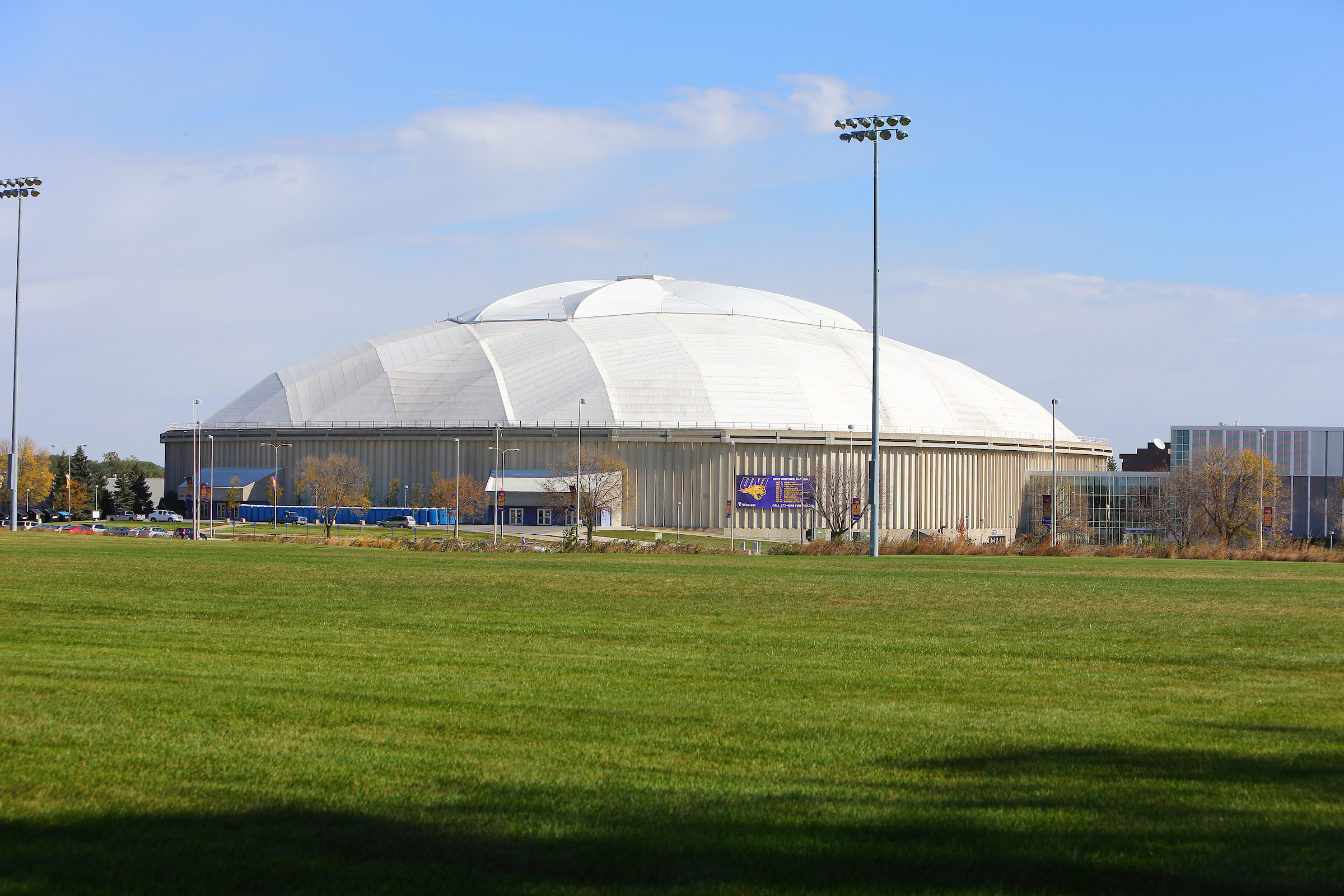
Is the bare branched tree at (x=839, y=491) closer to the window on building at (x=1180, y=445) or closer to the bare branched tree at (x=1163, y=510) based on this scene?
the bare branched tree at (x=1163, y=510)

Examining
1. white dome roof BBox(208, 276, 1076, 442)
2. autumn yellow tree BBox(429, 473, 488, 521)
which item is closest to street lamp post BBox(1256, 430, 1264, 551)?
white dome roof BBox(208, 276, 1076, 442)

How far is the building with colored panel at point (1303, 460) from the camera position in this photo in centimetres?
8438

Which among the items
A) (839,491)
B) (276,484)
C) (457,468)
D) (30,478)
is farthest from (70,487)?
(839,491)

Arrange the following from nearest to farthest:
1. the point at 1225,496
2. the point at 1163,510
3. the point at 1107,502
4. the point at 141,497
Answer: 1. the point at 1225,496
2. the point at 1163,510
3. the point at 1107,502
4. the point at 141,497

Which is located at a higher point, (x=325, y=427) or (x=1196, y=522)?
(x=325, y=427)

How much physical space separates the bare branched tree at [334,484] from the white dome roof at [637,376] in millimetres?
5645

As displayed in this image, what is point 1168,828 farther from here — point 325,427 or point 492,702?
point 325,427

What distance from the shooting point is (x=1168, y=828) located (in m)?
6.37

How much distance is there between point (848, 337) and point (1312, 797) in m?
99.4

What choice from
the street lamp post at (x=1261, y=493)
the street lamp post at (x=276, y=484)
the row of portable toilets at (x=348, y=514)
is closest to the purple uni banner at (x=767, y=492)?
the row of portable toilets at (x=348, y=514)

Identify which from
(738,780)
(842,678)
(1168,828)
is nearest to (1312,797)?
(1168,828)

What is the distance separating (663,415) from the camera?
289 ft

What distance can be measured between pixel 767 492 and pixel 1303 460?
38.2m

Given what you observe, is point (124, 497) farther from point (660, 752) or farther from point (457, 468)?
point (660, 752)
